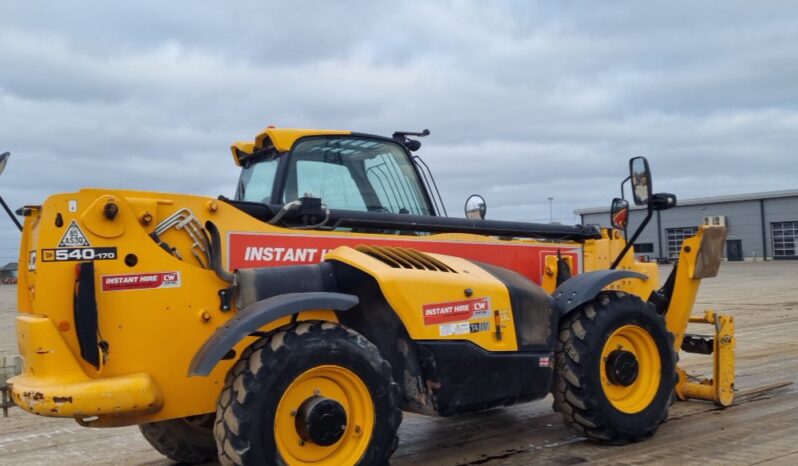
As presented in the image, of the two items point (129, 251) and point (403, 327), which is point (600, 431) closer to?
point (403, 327)

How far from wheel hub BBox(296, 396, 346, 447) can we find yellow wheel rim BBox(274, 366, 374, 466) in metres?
0.04

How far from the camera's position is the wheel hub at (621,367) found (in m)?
5.71

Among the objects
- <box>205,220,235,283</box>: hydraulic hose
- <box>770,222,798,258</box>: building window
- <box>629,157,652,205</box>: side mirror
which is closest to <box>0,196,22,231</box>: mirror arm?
<box>205,220,235,283</box>: hydraulic hose

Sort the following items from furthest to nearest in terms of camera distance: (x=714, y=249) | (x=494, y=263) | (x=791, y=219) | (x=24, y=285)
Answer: (x=791, y=219) < (x=714, y=249) < (x=494, y=263) < (x=24, y=285)

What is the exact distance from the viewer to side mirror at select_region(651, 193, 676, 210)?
245 inches

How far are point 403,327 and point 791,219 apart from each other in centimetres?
6030

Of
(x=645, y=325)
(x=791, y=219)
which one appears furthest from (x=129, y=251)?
(x=791, y=219)

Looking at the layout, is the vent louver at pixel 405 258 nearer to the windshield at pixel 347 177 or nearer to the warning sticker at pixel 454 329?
the warning sticker at pixel 454 329

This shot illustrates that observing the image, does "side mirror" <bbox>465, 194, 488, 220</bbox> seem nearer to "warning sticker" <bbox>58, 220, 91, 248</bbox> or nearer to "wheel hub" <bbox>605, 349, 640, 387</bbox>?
"wheel hub" <bbox>605, 349, 640, 387</bbox>

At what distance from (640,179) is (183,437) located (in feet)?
13.2

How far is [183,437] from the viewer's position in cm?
537

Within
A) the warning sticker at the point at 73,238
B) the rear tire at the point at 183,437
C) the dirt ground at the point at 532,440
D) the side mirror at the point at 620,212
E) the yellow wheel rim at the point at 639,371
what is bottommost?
the dirt ground at the point at 532,440

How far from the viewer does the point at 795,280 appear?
3036 cm

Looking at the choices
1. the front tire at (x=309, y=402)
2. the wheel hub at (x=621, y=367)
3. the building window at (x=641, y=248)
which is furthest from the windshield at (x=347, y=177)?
the building window at (x=641, y=248)
